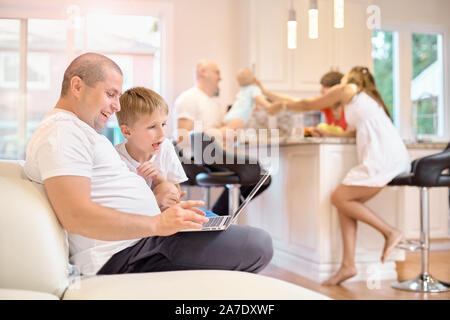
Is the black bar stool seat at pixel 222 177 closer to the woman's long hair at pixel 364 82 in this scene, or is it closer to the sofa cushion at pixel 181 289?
the sofa cushion at pixel 181 289

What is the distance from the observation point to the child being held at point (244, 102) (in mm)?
779

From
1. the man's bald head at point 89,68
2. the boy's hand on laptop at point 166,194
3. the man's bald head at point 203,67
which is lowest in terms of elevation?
the boy's hand on laptop at point 166,194

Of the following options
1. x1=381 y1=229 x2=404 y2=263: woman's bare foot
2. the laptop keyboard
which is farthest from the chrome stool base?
the laptop keyboard

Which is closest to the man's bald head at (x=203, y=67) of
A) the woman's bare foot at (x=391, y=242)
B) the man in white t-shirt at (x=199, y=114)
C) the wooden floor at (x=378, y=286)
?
the man in white t-shirt at (x=199, y=114)

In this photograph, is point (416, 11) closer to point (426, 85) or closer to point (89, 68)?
point (426, 85)

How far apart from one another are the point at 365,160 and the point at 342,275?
52cm

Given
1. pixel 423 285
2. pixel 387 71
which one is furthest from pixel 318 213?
pixel 387 71

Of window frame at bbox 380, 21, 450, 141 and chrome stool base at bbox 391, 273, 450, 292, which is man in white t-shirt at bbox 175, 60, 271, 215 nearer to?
chrome stool base at bbox 391, 273, 450, 292

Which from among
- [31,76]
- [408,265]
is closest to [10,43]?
[31,76]

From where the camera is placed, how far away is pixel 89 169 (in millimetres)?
696

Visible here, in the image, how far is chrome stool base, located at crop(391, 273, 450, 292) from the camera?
2.35m

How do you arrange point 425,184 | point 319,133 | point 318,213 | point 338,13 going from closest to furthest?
1. point 338,13
2. point 425,184
3. point 318,213
4. point 319,133

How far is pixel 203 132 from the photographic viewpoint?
707mm

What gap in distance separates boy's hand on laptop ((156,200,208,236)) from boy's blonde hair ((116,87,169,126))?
0.13 metres
